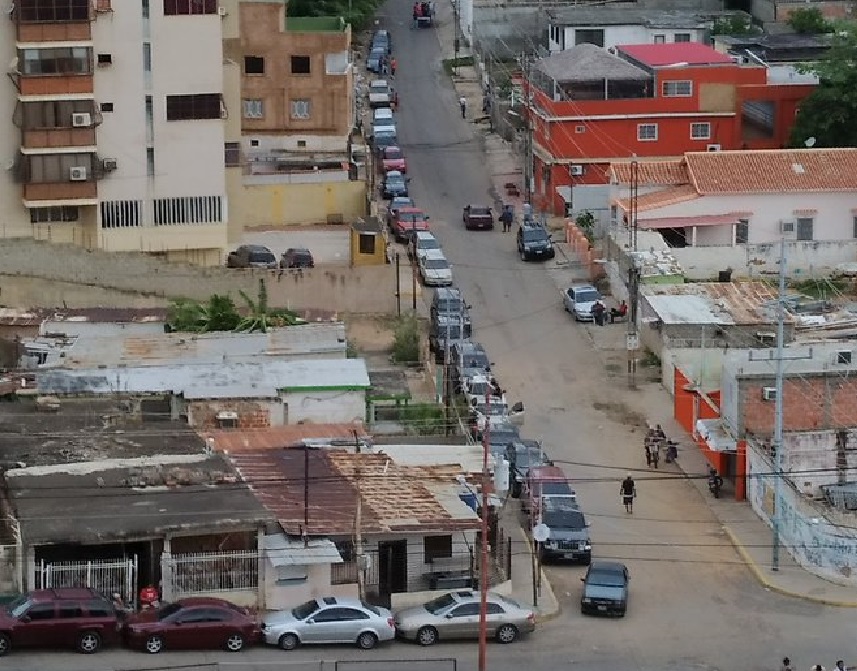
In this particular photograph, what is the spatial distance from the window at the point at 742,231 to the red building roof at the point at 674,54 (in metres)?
9.51

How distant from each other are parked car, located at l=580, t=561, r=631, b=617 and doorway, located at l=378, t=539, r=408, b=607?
341 cm

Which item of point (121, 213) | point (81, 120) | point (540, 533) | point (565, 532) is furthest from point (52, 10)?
point (540, 533)

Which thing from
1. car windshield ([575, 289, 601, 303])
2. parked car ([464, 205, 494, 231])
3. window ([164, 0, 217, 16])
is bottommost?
parked car ([464, 205, 494, 231])

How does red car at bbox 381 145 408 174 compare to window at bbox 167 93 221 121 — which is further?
red car at bbox 381 145 408 174

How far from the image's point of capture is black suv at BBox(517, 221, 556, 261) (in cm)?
7525

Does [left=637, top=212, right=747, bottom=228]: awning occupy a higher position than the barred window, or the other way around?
the barred window

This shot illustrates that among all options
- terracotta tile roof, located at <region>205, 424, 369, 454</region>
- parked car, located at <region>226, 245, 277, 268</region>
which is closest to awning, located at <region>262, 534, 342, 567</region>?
terracotta tile roof, located at <region>205, 424, 369, 454</region>

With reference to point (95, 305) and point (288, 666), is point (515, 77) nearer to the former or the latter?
point (95, 305)

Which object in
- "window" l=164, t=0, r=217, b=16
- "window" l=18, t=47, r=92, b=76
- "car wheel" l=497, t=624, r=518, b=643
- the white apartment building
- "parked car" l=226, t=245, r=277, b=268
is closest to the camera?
"car wheel" l=497, t=624, r=518, b=643

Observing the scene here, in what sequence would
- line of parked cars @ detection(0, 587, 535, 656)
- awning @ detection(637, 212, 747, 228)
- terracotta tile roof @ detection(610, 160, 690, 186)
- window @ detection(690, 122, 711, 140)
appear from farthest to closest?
1. window @ detection(690, 122, 711, 140)
2. terracotta tile roof @ detection(610, 160, 690, 186)
3. awning @ detection(637, 212, 747, 228)
4. line of parked cars @ detection(0, 587, 535, 656)

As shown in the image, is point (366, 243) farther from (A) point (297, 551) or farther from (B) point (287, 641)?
(B) point (287, 641)

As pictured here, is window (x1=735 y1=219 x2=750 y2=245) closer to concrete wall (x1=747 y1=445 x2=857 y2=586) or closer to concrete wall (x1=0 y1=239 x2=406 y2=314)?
concrete wall (x1=0 y1=239 x2=406 y2=314)

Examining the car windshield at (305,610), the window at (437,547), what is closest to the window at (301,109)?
the window at (437,547)

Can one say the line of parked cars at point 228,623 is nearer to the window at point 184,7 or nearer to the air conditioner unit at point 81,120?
the air conditioner unit at point 81,120
